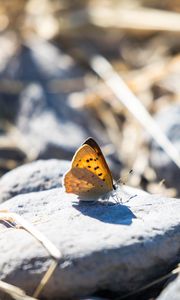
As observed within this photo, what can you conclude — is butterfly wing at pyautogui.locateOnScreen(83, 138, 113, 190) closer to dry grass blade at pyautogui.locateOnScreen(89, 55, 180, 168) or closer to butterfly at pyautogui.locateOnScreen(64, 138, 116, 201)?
butterfly at pyautogui.locateOnScreen(64, 138, 116, 201)

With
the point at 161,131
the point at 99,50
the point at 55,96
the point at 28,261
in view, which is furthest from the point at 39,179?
the point at 99,50

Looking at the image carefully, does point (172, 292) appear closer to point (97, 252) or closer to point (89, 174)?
point (97, 252)

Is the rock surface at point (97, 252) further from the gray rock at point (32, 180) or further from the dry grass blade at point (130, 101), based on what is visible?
the dry grass blade at point (130, 101)

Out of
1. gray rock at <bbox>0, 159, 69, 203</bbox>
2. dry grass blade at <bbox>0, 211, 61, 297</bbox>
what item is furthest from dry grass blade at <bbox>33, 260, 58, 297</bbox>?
gray rock at <bbox>0, 159, 69, 203</bbox>

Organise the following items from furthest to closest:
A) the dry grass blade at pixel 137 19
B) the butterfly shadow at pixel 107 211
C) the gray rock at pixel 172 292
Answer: the dry grass blade at pixel 137 19, the butterfly shadow at pixel 107 211, the gray rock at pixel 172 292

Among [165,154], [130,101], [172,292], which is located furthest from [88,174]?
[130,101]

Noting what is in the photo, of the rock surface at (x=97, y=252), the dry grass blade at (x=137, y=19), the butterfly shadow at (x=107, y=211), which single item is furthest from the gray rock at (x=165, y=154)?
the dry grass blade at (x=137, y=19)
